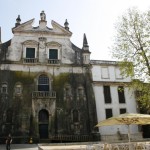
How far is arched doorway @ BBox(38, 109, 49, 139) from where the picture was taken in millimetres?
27125

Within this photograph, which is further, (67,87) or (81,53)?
(81,53)

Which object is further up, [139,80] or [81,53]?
[81,53]

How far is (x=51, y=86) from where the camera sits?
28.9m

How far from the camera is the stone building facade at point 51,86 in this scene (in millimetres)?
26828

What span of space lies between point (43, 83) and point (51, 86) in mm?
1099

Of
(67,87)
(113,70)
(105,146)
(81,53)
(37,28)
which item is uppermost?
(37,28)

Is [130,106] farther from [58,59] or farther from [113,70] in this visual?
[58,59]

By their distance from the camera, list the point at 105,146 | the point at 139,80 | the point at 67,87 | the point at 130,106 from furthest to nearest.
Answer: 1. the point at 130,106
2. the point at 67,87
3. the point at 139,80
4. the point at 105,146

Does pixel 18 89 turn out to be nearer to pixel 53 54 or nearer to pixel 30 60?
pixel 30 60

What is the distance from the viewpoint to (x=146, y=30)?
21.1 m

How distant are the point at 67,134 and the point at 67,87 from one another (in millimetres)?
5739

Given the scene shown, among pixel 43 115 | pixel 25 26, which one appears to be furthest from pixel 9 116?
pixel 25 26

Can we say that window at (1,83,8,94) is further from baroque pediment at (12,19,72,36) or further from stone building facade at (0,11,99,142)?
baroque pediment at (12,19,72,36)

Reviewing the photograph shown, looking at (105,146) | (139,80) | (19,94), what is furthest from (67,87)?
(105,146)
